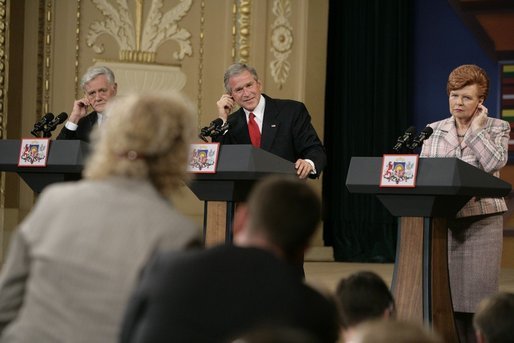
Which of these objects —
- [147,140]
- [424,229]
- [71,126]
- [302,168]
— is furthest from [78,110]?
[147,140]

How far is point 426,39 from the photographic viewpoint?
30.1 ft

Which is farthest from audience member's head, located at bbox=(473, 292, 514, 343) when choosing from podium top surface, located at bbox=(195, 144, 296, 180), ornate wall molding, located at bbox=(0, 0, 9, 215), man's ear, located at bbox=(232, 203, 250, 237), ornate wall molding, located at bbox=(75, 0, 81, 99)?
ornate wall molding, located at bbox=(75, 0, 81, 99)

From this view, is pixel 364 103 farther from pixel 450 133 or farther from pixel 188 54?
pixel 450 133

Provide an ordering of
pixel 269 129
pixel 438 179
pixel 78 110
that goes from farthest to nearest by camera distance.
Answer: pixel 78 110 < pixel 269 129 < pixel 438 179

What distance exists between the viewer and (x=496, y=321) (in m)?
2.19

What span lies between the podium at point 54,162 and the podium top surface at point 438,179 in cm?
145

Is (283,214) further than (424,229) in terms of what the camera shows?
No

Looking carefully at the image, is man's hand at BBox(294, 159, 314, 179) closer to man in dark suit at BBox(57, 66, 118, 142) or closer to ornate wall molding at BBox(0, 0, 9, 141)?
man in dark suit at BBox(57, 66, 118, 142)

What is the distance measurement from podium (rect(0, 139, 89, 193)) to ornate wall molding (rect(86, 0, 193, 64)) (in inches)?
133

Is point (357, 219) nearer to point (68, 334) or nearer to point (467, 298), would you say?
point (467, 298)

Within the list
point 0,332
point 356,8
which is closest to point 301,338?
point 0,332

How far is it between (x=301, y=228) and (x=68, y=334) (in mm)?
548

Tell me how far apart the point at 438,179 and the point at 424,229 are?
0.28 meters

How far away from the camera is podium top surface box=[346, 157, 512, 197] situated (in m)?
4.11
